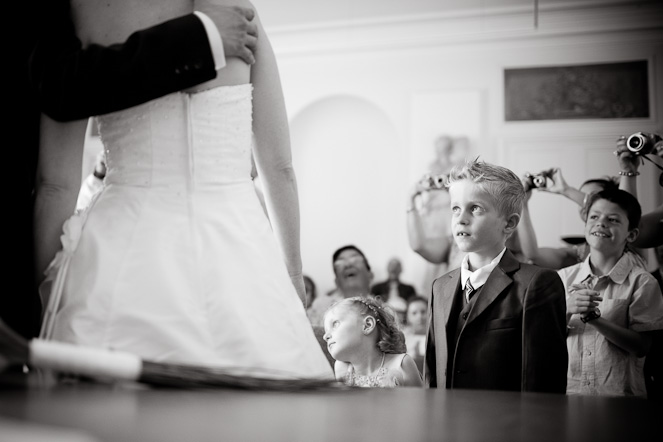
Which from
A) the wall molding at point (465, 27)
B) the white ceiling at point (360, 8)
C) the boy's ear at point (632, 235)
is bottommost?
the boy's ear at point (632, 235)

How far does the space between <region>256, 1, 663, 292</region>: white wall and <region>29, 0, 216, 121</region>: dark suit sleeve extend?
24.3 ft

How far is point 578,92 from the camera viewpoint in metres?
9.02

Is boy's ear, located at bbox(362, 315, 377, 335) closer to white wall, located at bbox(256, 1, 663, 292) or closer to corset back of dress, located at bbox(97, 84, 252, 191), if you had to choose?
corset back of dress, located at bbox(97, 84, 252, 191)

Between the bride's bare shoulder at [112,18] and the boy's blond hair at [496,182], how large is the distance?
1.47m

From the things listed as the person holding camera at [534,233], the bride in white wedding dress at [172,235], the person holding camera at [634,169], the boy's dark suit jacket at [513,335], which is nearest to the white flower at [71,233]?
the bride in white wedding dress at [172,235]

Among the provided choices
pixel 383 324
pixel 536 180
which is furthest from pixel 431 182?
pixel 383 324

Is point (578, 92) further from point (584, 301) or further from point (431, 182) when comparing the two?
point (584, 301)

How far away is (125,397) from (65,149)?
0.79 m

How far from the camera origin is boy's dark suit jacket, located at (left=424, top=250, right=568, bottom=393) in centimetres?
218

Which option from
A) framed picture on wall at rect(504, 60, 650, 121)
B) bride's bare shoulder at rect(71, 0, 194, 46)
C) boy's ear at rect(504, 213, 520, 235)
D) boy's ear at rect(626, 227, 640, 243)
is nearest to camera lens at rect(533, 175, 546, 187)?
boy's ear at rect(626, 227, 640, 243)

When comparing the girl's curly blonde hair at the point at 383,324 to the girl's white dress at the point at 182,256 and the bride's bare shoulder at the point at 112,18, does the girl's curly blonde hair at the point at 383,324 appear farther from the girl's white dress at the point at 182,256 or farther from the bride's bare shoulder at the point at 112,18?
the bride's bare shoulder at the point at 112,18

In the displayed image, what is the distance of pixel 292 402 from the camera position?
0.69m

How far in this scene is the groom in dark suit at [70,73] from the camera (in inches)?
43.8

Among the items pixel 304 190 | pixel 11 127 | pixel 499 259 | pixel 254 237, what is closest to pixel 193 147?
pixel 254 237
